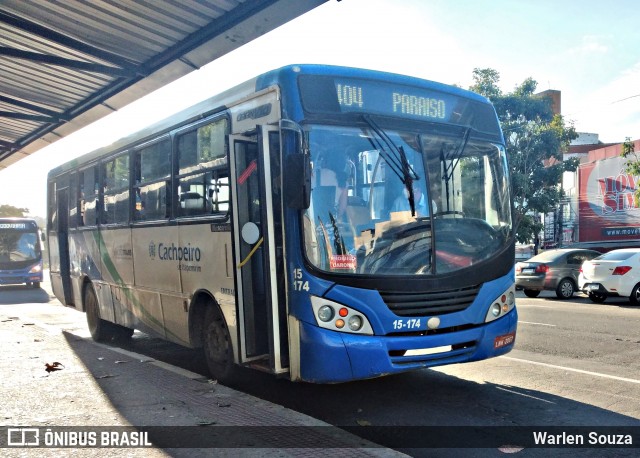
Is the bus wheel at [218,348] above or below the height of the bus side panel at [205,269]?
below

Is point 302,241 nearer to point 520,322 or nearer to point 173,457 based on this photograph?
point 173,457

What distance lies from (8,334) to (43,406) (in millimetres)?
6676

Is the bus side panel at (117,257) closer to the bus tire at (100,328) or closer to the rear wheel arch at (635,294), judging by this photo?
the bus tire at (100,328)

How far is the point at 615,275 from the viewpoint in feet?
55.5

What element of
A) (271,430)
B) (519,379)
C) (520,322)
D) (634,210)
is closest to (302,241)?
(271,430)

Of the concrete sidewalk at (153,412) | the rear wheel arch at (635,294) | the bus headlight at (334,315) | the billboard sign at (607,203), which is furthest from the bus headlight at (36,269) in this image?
the billboard sign at (607,203)

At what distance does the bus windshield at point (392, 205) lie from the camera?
5863mm

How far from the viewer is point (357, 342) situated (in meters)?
5.71

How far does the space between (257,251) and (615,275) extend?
530 inches

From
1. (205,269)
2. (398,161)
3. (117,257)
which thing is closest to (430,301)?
(398,161)

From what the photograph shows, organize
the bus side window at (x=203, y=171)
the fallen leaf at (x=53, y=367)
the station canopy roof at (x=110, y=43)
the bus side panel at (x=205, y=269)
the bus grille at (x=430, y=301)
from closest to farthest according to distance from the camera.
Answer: the bus grille at (x=430, y=301)
the bus side panel at (x=205, y=269)
the bus side window at (x=203, y=171)
the station canopy roof at (x=110, y=43)
the fallen leaf at (x=53, y=367)

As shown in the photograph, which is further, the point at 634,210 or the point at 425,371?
the point at 634,210

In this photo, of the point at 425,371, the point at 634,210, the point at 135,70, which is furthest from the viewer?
the point at 634,210

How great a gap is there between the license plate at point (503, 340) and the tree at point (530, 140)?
76.2 ft
